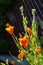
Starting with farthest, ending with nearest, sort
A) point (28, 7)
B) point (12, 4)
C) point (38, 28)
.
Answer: point (12, 4) → point (28, 7) → point (38, 28)

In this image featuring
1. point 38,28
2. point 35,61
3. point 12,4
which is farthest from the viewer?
point 12,4

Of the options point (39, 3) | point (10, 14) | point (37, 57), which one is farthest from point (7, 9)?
point (37, 57)

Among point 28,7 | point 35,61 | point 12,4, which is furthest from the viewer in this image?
point 12,4

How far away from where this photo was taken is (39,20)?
4.95m

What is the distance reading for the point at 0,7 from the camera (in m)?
5.66

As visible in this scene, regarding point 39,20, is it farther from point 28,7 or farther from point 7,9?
point 7,9

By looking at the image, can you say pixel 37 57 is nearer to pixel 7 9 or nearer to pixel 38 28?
pixel 38 28

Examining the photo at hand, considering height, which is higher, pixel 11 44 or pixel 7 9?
pixel 7 9

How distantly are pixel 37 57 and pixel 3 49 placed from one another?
8.76 feet

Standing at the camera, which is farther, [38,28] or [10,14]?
[10,14]

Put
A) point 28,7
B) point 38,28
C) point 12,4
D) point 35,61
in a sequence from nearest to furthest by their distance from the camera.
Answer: point 35,61
point 38,28
point 28,7
point 12,4

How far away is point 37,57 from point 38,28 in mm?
1744

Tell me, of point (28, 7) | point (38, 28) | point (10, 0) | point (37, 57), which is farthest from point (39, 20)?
point (37, 57)

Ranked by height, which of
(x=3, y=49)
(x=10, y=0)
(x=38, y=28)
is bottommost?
(x=3, y=49)
